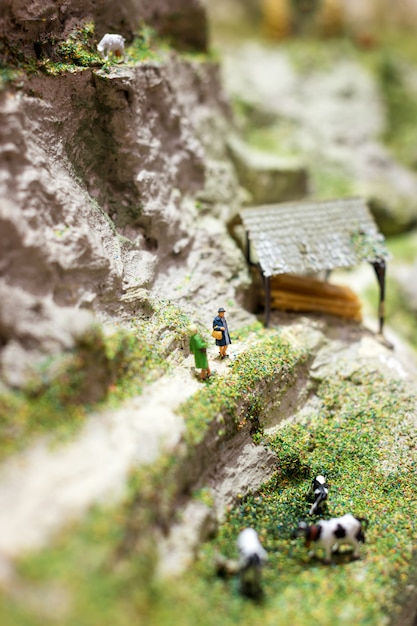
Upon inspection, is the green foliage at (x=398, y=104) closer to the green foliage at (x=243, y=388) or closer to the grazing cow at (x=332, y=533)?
the green foliage at (x=243, y=388)

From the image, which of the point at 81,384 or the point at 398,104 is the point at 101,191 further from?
the point at 398,104

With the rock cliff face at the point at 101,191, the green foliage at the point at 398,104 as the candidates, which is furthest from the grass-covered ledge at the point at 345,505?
the green foliage at the point at 398,104

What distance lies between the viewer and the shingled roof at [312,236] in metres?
16.5

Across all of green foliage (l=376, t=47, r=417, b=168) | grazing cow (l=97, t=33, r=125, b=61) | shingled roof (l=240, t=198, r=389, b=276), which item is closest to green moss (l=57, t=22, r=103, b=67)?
grazing cow (l=97, t=33, r=125, b=61)

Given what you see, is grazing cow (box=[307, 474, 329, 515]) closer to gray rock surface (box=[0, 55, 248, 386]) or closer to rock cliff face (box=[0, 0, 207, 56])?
gray rock surface (box=[0, 55, 248, 386])

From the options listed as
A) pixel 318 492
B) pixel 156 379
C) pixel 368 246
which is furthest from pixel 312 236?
pixel 318 492

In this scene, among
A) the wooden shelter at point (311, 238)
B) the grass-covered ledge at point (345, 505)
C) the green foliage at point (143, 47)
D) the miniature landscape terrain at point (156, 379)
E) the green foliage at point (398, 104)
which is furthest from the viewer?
the green foliage at point (398, 104)

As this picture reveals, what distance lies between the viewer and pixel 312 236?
1716 cm

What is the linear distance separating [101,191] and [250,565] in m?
11.0

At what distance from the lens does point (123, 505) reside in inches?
385

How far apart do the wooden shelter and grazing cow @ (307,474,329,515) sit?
5.67 m

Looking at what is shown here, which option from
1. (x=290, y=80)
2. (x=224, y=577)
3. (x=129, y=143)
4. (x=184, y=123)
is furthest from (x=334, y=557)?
(x=290, y=80)

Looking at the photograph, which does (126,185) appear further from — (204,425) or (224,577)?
(224,577)

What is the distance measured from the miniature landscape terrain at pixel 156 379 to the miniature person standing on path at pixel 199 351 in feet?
1.51
